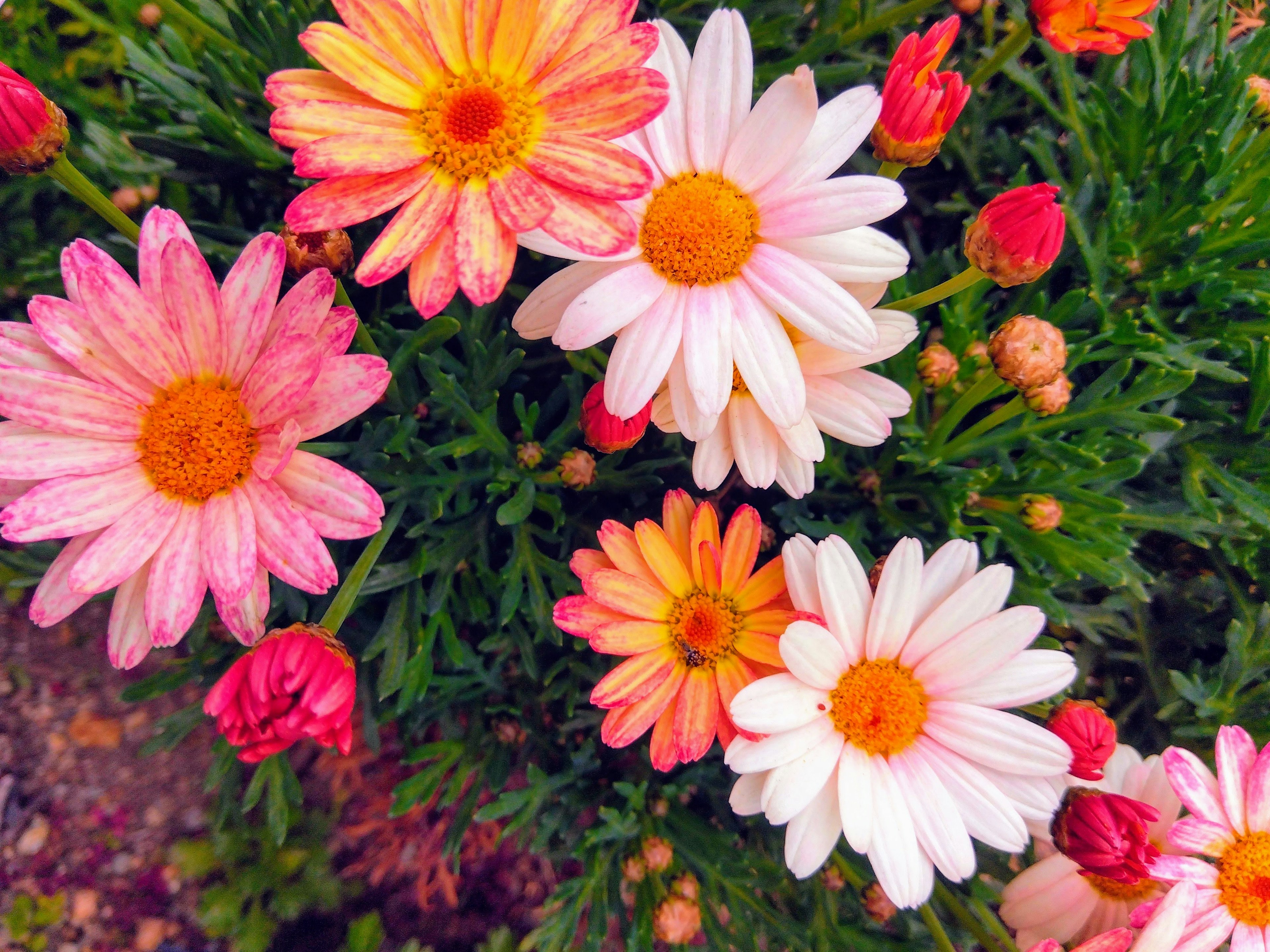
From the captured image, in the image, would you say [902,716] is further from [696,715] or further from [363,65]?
[363,65]

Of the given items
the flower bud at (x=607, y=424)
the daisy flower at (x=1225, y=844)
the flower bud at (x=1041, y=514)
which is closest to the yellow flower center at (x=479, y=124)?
the flower bud at (x=607, y=424)

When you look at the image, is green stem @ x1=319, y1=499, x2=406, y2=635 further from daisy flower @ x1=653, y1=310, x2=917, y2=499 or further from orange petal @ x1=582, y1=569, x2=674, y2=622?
daisy flower @ x1=653, y1=310, x2=917, y2=499

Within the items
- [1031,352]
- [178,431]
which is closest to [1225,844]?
[1031,352]

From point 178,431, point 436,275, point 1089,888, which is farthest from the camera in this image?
point 1089,888

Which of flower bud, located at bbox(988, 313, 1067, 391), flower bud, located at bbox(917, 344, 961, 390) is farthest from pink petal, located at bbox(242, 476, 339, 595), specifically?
flower bud, located at bbox(917, 344, 961, 390)

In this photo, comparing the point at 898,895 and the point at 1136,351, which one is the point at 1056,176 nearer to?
the point at 1136,351
